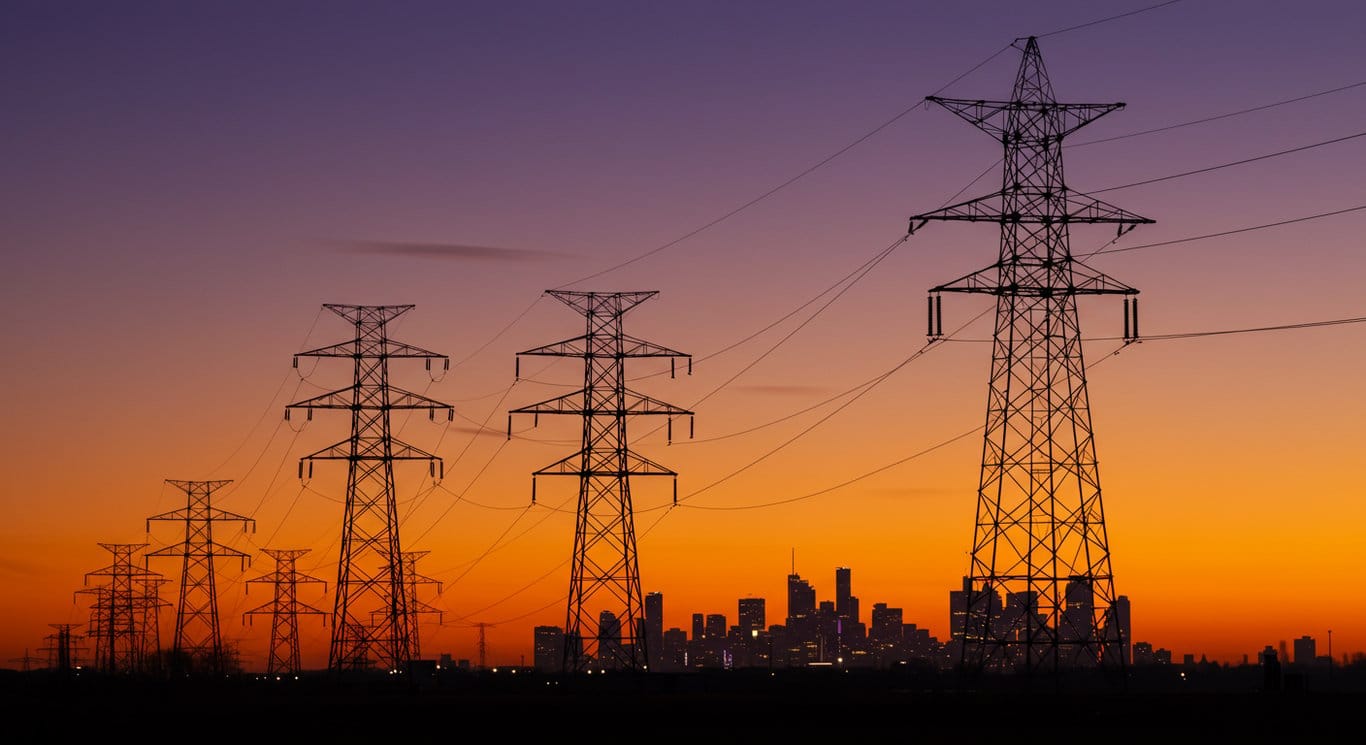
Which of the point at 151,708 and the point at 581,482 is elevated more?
the point at 581,482

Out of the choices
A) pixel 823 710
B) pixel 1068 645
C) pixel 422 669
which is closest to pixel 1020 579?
pixel 1068 645

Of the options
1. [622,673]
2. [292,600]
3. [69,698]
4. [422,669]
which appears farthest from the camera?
[292,600]

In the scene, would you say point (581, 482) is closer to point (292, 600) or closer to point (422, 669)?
point (422, 669)

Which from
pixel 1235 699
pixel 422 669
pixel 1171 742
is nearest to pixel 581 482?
pixel 1235 699

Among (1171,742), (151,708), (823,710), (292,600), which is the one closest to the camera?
(1171,742)

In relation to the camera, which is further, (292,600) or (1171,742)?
(292,600)

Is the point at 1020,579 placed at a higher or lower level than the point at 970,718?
higher

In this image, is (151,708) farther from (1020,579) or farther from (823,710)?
(1020,579)

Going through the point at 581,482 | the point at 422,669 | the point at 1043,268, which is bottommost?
the point at 422,669

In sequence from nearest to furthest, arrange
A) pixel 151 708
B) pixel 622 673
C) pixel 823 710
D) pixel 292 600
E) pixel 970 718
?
pixel 970 718 < pixel 823 710 < pixel 151 708 < pixel 622 673 < pixel 292 600
